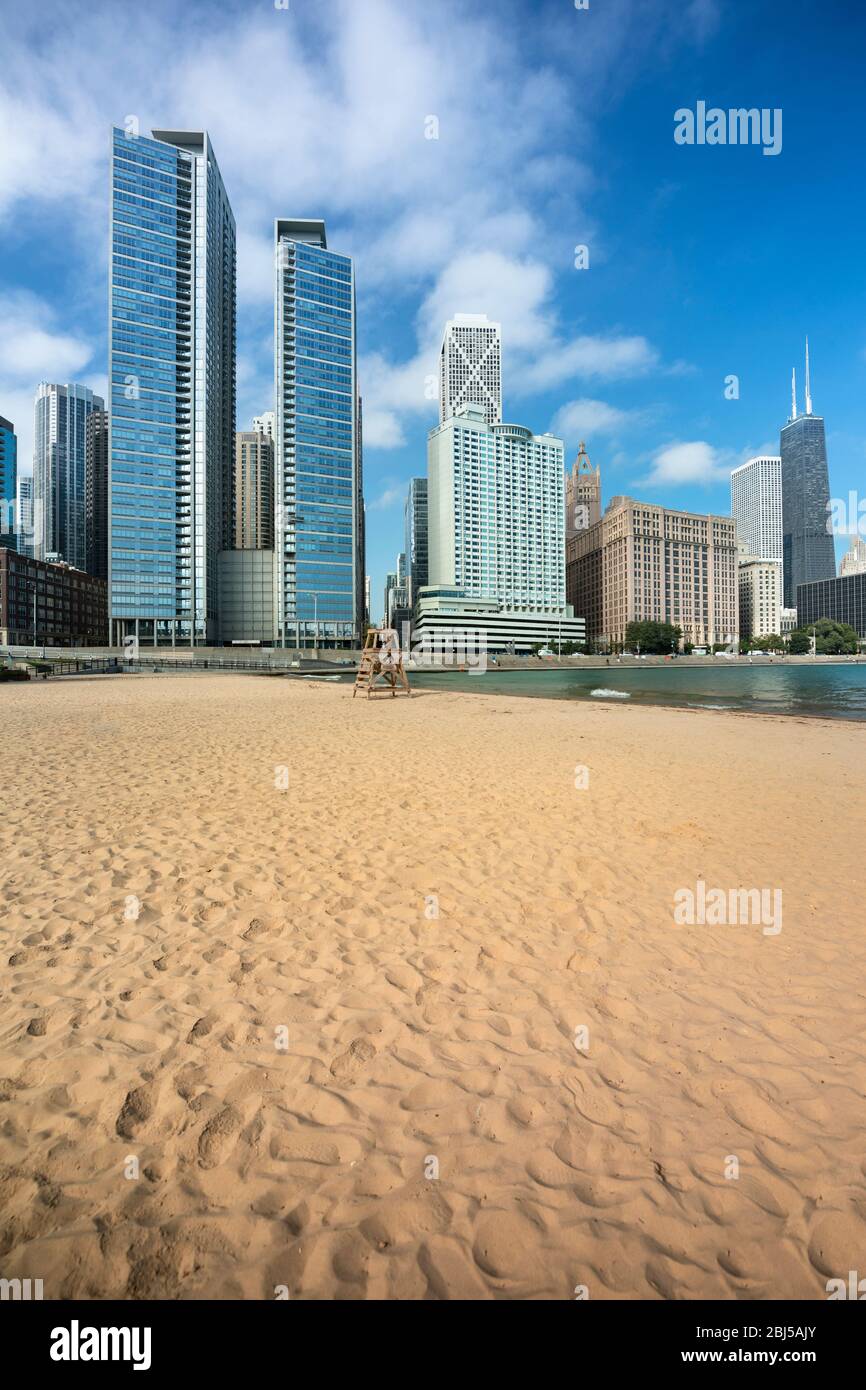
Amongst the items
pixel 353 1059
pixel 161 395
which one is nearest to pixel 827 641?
pixel 161 395

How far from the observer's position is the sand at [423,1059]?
7.24ft

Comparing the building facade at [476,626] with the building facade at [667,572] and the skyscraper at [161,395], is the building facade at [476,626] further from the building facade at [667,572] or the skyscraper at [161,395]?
the skyscraper at [161,395]

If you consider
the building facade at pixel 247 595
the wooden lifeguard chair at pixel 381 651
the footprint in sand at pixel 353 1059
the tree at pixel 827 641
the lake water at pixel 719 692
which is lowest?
the footprint in sand at pixel 353 1059

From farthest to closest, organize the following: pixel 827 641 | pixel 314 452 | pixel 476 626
Answer: pixel 827 641
pixel 476 626
pixel 314 452

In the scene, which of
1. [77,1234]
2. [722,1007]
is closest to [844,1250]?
[722,1007]

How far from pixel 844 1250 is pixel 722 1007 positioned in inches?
59.8

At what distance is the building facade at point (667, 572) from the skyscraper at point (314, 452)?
3405 inches

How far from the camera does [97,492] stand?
563 ft

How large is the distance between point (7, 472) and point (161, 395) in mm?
70090

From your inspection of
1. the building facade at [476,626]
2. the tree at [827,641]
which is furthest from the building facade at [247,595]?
the tree at [827,641]

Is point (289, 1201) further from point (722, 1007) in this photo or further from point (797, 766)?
point (797, 766)

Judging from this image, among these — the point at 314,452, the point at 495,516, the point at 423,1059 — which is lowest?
the point at 423,1059

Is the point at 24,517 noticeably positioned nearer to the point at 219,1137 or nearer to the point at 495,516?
the point at 495,516

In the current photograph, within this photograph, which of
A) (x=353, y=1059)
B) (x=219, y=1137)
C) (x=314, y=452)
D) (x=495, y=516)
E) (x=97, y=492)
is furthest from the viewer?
(x=495, y=516)
